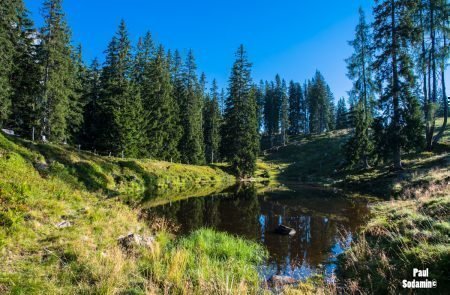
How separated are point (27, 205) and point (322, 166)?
201ft

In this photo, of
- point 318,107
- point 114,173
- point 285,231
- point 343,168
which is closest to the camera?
point 285,231

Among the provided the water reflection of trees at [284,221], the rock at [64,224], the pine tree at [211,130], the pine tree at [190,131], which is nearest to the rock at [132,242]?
the rock at [64,224]

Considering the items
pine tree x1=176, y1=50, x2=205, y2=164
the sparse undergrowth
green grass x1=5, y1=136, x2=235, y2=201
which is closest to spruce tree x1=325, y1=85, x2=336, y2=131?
pine tree x1=176, y1=50, x2=205, y2=164

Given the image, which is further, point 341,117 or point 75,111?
point 341,117

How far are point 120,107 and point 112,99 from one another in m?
1.63

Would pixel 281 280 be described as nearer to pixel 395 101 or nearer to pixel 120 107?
pixel 395 101

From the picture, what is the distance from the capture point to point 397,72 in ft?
89.6

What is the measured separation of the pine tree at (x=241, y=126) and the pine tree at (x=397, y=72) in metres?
28.0

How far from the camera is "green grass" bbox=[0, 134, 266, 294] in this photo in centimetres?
636

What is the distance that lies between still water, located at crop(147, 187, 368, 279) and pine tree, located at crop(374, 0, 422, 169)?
8.55 metres

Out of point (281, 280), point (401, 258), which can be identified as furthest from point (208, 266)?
point (401, 258)

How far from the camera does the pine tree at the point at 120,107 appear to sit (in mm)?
43312

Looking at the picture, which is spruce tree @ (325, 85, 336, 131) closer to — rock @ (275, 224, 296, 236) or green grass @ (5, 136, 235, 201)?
green grass @ (5, 136, 235, 201)

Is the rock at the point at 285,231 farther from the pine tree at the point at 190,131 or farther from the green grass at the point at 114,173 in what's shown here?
the pine tree at the point at 190,131
